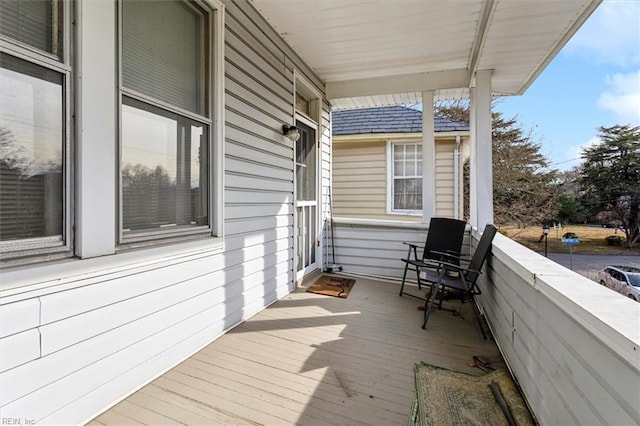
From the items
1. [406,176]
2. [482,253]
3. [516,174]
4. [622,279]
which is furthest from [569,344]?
[516,174]

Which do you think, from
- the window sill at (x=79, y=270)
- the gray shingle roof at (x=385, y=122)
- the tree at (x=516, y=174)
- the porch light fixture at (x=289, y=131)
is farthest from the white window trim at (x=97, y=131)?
the tree at (x=516, y=174)

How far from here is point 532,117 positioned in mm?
9906

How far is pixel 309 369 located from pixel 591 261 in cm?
184

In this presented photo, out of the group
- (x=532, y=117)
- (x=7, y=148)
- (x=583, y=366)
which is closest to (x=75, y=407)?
(x=7, y=148)

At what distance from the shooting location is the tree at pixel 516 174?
8.66 metres

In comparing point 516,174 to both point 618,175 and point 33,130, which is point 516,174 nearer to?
point 618,175

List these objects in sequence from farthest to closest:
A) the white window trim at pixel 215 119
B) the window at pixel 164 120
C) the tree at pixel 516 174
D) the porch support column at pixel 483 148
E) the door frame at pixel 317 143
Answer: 1. the tree at pixel 516 174
2. the door frame at pixel 317 143
3. the porch support column at pixel 483 148
4. the white window trim at pixel 215 119
5. the window at pixel 164 120

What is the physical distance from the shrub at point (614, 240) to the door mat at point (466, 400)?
3.35 feet

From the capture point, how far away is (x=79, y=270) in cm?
153

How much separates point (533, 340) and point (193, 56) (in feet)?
9.50

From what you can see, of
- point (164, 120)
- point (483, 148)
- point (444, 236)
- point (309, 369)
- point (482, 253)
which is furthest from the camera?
point (444, 236)

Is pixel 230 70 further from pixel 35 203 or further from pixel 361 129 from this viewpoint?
pixel 361 129

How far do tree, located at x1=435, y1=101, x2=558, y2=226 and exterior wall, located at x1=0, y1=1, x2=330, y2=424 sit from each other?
24.8ft

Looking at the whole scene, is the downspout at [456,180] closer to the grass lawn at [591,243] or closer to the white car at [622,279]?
the grass lawn at [591,243]
